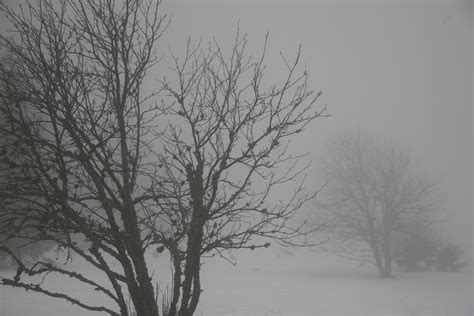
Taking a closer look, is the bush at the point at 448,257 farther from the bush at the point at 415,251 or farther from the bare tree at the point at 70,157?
the bare tree at the point at 70,157

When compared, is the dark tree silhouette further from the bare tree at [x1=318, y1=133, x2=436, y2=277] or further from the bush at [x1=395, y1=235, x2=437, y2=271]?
the bush at [x1=395, y1=235, x2=437, y2=271]

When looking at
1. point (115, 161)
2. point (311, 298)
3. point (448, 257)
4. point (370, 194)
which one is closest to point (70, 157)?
point (115, 161)

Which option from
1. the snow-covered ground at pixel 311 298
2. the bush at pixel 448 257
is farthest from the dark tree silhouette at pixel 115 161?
the bush at pixel 448 257

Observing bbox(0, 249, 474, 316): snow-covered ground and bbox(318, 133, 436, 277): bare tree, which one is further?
bbox(318, 133, 436, 277): bare tree

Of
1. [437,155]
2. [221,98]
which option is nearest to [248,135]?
[221,98]

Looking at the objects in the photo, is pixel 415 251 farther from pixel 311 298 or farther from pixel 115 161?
pixel 115 161

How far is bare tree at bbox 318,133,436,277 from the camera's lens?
25.2 meters

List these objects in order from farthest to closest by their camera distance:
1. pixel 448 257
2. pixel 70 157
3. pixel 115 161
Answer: pixel 448 257, pixel 115 161, pixel 70 157

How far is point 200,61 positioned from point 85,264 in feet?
92.1

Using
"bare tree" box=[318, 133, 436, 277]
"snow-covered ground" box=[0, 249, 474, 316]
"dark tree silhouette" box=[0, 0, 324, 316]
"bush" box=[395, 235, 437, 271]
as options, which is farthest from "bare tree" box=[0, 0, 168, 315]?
"bush" box=[395, 235, 437, 271]

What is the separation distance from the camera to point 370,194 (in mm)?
27141

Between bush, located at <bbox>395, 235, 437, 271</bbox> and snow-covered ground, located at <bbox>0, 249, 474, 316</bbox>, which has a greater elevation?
bush, located at <bbox>395, 235, 437, 271</bbox>

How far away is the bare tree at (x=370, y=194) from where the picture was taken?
2522 centimetres

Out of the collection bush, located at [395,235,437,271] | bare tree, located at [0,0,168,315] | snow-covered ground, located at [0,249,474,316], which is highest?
bare tree, located at [0,0,168,315]
